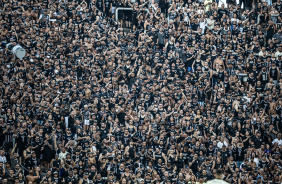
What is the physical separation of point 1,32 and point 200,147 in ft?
34.2

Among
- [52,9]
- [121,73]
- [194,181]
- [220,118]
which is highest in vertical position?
[52,9]

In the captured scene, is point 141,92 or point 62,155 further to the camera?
point 141,92

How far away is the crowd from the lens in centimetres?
2377

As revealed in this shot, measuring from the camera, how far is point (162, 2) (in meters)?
29.9

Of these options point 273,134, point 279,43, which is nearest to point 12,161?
point 273,134

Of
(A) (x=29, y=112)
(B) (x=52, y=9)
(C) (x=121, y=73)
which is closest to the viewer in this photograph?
(A) (x=29, y=112)

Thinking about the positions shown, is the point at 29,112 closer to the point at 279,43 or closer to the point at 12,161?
the point at 12,161

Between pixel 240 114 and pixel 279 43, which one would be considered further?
pixel 279 43

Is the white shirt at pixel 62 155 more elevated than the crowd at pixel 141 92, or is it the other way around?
the crowd at pixel 141 92

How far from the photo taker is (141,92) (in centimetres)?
2602

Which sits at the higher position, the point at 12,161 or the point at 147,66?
the point at 147,66

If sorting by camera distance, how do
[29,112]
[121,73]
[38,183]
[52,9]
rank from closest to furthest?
[38,183], [29,112], [121,73], [52,9]

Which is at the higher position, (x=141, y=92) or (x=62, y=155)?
(x=141, y=92)

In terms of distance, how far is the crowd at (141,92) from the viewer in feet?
78.0
